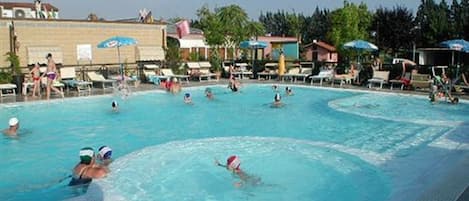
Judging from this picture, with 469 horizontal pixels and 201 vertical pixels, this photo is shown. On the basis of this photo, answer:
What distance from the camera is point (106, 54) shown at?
72.8ft

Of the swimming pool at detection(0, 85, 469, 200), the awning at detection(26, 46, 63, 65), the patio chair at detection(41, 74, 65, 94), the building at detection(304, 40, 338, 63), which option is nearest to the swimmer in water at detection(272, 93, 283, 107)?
the swimming pool at detection(0, 85, 469, 200)

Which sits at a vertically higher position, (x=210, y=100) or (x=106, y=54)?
(x=106, y=54)

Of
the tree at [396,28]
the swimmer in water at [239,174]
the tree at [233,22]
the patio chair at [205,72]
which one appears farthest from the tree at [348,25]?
the swimmer in water at [239,174]

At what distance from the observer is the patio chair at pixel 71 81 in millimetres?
17425

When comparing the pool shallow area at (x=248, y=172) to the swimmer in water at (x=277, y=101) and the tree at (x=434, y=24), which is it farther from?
the tree at (x=434, y=24)

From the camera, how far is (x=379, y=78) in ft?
61.7

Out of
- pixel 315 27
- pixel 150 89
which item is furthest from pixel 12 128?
pixel 315 27

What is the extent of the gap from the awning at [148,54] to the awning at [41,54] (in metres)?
3.96

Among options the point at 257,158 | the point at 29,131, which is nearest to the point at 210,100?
the point at 29,131

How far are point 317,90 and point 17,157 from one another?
12.3 metres

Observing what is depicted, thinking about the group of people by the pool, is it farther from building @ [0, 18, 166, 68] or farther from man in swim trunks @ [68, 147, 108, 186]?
man in swim trunks @ [68, 147, 108, 186]

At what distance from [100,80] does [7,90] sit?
3365 mm

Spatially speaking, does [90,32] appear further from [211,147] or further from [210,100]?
[211,147]

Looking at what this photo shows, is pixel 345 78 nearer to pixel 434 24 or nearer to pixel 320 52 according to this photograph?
pixel 434 24
